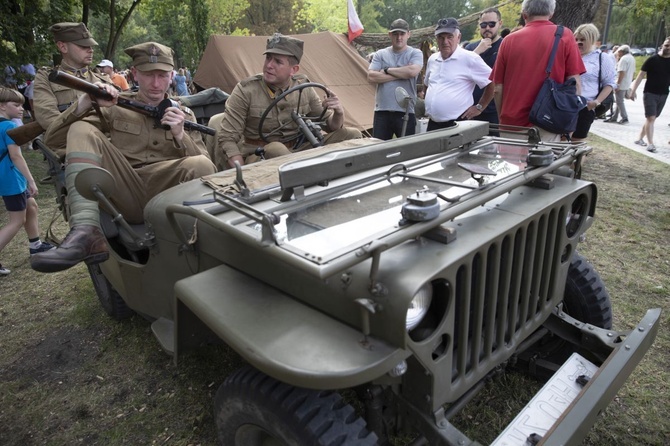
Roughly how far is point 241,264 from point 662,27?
5099cm

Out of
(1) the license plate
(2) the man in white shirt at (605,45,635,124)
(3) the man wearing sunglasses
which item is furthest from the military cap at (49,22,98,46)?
(2) the man in white shirt at (605,45,635,124)

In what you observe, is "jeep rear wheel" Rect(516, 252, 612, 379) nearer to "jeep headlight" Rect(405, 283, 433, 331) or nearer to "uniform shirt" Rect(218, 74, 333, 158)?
"jeep headlight" Rect(405, 283, 433, 331)

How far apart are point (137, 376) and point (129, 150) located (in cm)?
159

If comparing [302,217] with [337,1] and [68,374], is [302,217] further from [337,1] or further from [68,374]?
[337,1]

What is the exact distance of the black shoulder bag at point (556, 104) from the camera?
432 centimetres

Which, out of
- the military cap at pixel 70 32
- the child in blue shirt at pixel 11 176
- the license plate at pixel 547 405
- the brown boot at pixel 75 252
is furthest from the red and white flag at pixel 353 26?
the license plate at pixel 547 405

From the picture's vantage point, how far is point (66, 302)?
4.18 metres

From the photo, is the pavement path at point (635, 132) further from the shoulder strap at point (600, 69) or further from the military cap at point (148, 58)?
the military cap at point (148, 58)

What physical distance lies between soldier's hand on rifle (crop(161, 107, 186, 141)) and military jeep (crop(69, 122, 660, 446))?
0.98 metres

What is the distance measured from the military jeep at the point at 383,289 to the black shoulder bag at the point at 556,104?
79.4 inches

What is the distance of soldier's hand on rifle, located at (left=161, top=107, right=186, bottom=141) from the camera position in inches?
A: 134

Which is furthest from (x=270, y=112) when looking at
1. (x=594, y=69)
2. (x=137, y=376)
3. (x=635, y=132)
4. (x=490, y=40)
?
(x=635, y=132)

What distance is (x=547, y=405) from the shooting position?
1.98 metres

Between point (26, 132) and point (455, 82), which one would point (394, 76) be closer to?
point (455, 82)
